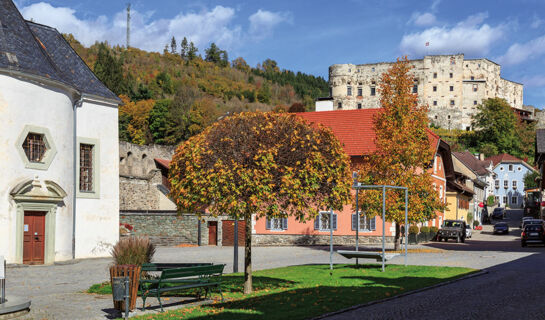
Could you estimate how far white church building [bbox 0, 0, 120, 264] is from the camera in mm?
25562

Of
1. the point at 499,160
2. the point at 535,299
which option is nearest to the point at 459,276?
the point at 535,299

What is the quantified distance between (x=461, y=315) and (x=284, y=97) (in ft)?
519

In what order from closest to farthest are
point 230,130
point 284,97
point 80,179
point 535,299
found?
point 535,299
point 230,130
point 80,179
point 284,97

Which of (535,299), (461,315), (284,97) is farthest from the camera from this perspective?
(284,97)

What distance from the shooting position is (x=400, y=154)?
32.7 m

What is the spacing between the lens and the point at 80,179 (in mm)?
30344

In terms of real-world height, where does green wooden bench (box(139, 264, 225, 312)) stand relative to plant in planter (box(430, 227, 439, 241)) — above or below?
above

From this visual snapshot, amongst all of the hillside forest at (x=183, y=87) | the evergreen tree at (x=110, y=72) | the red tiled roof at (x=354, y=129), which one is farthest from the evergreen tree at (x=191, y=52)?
the red tiled roof at (x=354, y=129)

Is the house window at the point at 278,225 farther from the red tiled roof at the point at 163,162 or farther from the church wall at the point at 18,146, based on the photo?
the red tiled roof at the point at 163,162

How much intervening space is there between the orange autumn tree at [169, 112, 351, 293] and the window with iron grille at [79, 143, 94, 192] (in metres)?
15.8

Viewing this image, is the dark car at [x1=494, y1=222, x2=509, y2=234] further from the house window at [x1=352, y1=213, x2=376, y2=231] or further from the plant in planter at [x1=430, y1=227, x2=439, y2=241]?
the house window at [x1=352, y1=213, x2=376, y2=231]

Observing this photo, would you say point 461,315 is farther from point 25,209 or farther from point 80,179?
point 80,179

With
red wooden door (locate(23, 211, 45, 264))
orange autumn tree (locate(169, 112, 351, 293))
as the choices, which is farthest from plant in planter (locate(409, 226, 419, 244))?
orange autumn tree (locate(169, 112, 351, 293))

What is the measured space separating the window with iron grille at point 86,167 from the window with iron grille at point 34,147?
341 centimetres
